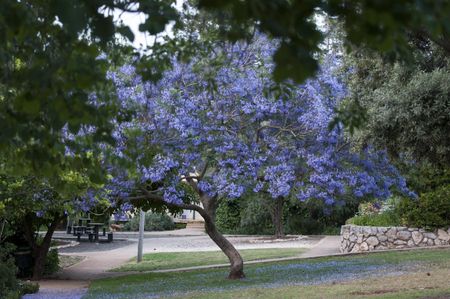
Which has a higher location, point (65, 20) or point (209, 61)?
point (209, 61)

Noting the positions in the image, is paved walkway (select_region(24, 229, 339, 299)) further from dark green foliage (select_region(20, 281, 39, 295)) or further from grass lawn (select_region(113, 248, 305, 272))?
grass lawn (select_region(113, 248, 305, 272))

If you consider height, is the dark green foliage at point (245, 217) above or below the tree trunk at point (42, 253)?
above

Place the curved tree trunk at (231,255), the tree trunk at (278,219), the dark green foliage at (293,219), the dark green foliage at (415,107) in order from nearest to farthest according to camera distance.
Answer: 1. the dark green foliage at (415,107)
2. the curved tree trunk at (231,255)
3. the tree trunk at (278,219)
4. the dark green foliage at (293,219)

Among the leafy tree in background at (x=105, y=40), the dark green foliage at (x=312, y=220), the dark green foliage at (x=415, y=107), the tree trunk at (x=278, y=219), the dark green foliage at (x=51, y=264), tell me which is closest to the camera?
the leafy tree in background at (x=105, y=40)

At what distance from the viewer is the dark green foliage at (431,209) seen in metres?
19.5

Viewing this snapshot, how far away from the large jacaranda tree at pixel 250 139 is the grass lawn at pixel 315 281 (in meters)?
1.88

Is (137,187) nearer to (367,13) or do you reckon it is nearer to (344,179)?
(344,179)

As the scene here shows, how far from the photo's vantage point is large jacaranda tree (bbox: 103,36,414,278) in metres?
12.9

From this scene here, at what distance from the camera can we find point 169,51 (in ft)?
16.2

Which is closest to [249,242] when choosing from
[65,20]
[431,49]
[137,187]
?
[137,187]

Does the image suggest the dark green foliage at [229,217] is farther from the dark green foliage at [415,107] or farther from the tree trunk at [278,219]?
the dark green foliage at [415,107]

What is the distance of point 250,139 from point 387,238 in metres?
8.71

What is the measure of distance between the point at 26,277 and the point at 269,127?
32.2ft

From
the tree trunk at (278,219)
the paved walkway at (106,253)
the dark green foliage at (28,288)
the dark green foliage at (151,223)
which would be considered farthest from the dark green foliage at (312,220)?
the dark green foliage at (28,288)
